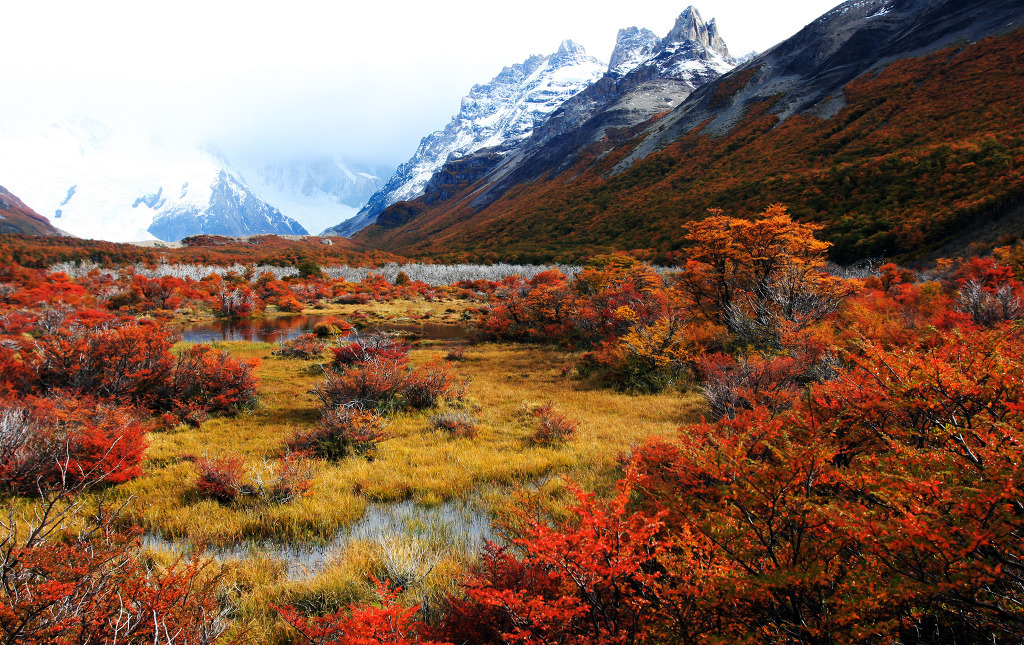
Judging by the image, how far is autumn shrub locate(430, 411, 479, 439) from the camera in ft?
24.9

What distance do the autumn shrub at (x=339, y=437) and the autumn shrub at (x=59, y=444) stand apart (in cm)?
201

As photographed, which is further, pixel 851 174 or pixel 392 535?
pixel 851 174

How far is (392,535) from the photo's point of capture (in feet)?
14.2

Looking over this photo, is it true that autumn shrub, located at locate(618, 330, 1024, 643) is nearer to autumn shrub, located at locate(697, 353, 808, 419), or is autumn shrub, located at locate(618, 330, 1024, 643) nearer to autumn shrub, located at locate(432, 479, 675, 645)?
autumn shrub, located at locate(432, 479, 675, 645)

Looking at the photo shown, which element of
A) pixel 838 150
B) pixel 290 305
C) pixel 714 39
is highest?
pixel 714 39

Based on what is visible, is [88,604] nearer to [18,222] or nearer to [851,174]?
[851,174]

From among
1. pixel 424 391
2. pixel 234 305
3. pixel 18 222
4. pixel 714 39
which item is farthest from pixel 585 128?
pixel 18 222

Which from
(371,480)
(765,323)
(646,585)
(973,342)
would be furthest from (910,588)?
(765,323)

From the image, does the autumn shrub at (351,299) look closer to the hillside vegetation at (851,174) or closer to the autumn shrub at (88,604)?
the hillside vegetation at (851,174)

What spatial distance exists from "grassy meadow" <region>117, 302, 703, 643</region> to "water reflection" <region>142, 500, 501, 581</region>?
2cm

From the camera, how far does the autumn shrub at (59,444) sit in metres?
4.90

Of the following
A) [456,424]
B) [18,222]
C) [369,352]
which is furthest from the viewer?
[18,222]

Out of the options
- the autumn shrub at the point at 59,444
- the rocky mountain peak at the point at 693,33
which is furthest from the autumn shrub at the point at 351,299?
the rocky mountain peak at the point at 693,33

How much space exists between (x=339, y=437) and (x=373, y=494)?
1953 millimetres
